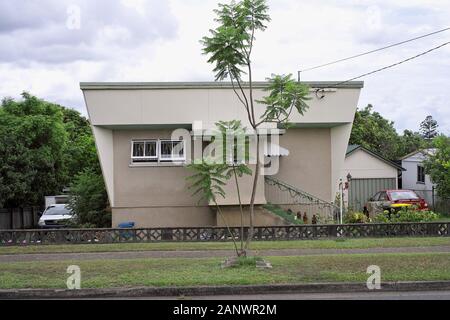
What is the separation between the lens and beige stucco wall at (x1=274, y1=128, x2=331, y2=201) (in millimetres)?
22391

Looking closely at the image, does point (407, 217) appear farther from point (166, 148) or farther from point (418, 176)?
point (418, 176)

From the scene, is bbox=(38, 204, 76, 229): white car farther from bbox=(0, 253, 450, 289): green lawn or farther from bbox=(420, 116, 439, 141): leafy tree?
bbox=(420, 116, 439, 141): leafy tree

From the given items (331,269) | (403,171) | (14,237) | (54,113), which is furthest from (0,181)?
(403,171)

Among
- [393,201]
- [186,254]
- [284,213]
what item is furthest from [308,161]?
[186,254]

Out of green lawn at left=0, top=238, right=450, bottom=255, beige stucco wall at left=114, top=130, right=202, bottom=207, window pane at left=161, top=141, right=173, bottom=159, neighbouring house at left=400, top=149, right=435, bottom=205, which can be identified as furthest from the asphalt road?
neighbouring house at left=400, top=149, right=435, bottom=205

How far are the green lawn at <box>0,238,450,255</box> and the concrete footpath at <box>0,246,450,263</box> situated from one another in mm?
416

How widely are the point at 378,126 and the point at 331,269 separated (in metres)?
40.6

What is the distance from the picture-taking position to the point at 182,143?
21609mm

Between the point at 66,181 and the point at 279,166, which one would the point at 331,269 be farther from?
the point at 66,181

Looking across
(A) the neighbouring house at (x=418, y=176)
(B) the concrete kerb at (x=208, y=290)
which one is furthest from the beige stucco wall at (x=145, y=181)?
(A) the neighbouring house at (x=418, y=176)

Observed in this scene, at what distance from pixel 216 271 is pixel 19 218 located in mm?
22458

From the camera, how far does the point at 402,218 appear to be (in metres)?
19.7

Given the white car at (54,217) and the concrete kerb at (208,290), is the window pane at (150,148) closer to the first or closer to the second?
the white car at (54,217)

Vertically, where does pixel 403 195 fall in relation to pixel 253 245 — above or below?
above
